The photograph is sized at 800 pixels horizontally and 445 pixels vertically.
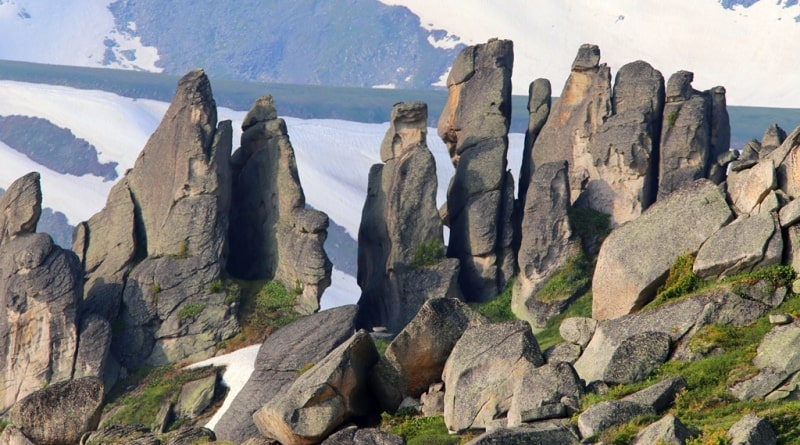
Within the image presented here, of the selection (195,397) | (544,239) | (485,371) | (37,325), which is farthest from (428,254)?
(485,371)

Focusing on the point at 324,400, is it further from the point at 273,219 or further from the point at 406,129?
the point at 406,129

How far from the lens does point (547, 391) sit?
40.6 m

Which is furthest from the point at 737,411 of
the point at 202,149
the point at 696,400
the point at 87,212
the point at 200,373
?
the point at 87,212

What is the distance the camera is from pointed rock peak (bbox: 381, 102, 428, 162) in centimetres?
8181

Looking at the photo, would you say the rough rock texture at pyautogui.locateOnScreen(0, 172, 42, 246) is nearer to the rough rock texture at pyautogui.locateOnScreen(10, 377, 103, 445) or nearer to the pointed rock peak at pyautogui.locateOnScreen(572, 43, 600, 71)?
the rough rock texture at pyautogui.locateOnScreen(10, 377, 103, 445)

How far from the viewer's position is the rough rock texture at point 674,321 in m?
44.8

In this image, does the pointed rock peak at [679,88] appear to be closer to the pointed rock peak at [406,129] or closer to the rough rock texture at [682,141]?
the rough rock texture at [682,141]

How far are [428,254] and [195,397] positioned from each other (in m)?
14.9

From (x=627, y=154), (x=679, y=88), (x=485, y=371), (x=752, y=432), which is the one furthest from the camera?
(x=679, y=88)

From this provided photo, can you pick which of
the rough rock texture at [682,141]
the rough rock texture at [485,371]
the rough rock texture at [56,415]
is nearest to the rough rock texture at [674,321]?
the rough rock texture at [485,371]

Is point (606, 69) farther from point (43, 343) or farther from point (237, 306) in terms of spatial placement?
point (43, 343)

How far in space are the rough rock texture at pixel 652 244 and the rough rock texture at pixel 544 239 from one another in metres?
26.3

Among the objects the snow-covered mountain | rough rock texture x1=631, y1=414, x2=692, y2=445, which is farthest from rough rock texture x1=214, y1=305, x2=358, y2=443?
the snow-covered mountain

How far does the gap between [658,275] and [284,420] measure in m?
13.8
